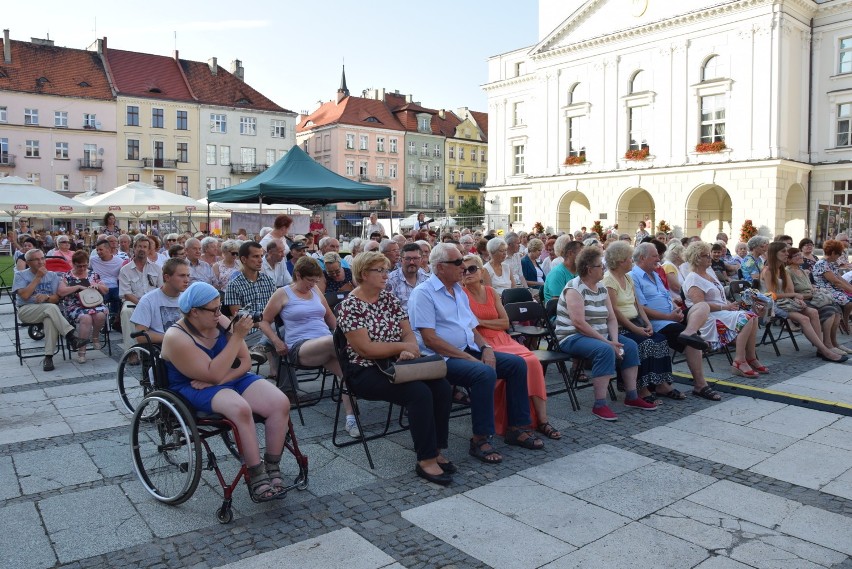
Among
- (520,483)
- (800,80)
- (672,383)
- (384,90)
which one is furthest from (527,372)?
(384,90)

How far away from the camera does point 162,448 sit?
4316mm

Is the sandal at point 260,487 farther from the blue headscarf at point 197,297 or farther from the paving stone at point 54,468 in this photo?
the paving stone at point 54,468

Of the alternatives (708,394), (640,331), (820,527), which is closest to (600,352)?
(640,331)

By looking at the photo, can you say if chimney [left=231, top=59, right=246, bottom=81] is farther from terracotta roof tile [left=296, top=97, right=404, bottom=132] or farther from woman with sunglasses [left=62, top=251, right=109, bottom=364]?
woman with sunglasses [left=62, top=251, right=109, bottom=364]

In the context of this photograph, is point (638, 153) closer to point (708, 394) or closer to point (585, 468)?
point (708, 394)

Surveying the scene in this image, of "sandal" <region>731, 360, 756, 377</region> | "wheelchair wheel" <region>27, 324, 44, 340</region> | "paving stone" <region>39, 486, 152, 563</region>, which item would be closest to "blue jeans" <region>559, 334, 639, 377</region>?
"sandal" <region>731, 360, 756, 377</region>

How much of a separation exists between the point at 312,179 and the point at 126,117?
4597cm

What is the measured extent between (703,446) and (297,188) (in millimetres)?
9740

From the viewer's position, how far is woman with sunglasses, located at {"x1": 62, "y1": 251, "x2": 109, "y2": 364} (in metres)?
8.49

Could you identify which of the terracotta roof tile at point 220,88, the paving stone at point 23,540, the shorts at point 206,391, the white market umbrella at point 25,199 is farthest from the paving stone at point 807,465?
the terracotta roof tile at point 220,88

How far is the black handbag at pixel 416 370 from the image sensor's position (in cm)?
460

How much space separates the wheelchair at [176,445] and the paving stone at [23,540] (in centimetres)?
62

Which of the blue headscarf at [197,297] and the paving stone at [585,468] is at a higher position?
the blue headscarf at [197,297]

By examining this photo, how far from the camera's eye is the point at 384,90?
75.9 m
